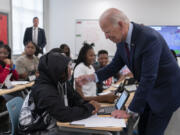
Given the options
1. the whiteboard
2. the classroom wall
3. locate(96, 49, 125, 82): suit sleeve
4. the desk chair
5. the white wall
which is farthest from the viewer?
the whiteboard

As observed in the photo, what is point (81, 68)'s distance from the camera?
2.97 m

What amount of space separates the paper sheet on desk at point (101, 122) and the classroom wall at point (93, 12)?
517 cm

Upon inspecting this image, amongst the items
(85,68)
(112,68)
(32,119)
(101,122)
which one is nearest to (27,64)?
(85,68)

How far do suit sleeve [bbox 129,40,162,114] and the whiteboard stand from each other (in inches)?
201

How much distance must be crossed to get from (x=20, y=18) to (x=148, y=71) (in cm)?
497

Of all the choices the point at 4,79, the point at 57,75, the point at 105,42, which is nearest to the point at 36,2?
the point at 105,42

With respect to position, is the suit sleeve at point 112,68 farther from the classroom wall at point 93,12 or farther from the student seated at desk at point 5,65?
the classroom wall at point 93,12

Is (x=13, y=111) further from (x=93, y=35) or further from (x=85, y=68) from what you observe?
(x=93, y=35)

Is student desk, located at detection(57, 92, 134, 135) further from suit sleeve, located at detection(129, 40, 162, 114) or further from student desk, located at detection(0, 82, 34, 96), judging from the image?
student desk, located at detection(0, 82, 34, 96)

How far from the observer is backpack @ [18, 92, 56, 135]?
1.72 meters

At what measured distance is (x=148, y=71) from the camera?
1.54 metres

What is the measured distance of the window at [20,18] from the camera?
557 cm

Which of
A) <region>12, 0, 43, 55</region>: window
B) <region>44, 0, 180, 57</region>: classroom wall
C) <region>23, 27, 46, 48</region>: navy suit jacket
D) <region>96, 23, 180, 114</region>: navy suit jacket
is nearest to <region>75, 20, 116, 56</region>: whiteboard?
<region>44, 0, 180, 57</region>: classroom wall

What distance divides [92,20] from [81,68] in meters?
3.97
